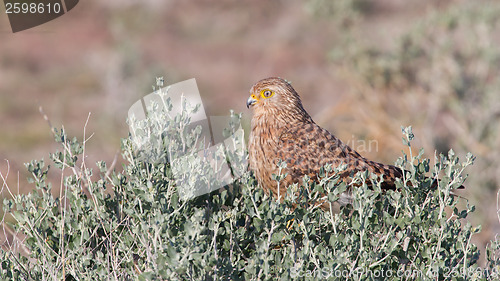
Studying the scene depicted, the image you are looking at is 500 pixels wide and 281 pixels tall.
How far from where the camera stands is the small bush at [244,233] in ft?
9.11

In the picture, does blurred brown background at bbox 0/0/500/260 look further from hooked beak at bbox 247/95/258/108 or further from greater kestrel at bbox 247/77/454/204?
hooked beak at bbox 247/95/258/108

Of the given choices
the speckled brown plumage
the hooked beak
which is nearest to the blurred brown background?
the speckled brown plumage

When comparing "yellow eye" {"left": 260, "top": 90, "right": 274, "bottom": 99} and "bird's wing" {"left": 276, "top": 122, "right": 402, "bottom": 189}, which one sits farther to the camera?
"yellow eye" {"left": 260, "top": 90, "right": 274, "bottom": 99}

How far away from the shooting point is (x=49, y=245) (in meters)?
3.21

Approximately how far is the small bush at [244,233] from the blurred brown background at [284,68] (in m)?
0.51

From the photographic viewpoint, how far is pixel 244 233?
123 inches

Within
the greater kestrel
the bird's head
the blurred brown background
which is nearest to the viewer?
the greater kestrel

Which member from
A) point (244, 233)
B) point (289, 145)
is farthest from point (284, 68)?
point (244, 233)

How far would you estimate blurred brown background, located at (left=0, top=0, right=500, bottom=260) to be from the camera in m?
8.07

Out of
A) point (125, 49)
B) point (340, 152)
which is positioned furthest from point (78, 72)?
point (340, 152)

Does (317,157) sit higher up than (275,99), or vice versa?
(275,99)

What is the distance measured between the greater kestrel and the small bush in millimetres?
647

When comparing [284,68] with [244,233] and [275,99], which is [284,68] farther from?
[244,233]

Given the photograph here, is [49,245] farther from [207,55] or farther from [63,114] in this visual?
[207,55]
